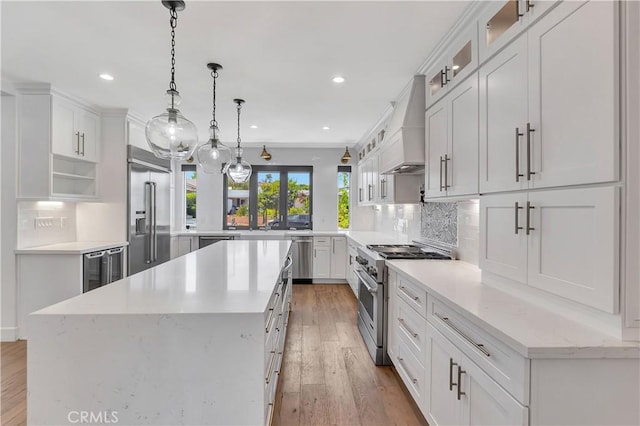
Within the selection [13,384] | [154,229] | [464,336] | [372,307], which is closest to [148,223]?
[154,229]

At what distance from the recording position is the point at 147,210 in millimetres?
4918

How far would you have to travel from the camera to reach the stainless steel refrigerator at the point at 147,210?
15.0ft

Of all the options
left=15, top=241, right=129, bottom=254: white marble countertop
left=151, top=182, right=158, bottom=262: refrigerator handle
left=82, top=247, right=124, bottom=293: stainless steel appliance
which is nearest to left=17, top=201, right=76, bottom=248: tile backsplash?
left=15, top=241, right=129, bottom=254: white marble countertop

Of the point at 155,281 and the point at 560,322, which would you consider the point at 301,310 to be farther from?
the point at 560,322

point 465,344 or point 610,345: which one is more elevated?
point 610,345

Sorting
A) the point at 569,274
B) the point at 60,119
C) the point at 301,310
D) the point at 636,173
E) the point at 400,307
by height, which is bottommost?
the point at 301,310

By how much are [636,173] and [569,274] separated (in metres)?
0.44

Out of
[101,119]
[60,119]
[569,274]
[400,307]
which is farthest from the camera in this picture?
[101,119]

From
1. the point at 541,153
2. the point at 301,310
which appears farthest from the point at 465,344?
the point at 301,310

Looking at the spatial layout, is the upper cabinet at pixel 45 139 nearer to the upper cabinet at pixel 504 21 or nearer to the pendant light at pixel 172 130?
the pendant light at pixel 172 130

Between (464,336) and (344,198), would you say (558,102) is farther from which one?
(344,198)

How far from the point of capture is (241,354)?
1.40 m

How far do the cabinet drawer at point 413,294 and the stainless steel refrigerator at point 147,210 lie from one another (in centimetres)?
376

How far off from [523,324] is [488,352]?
0.18m
